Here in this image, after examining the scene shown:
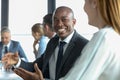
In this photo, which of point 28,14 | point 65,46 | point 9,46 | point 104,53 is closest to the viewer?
point 104,53

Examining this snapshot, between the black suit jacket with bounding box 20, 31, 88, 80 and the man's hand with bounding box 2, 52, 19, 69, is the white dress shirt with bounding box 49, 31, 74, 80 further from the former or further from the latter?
the man's hand with bounding box 2, 52, 19, 69

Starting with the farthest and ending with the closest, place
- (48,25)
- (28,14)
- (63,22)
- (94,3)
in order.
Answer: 1. (28,14)
2. (48,25)
3. (63,22)
4. (94,3)

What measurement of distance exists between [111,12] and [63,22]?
1.50 metres

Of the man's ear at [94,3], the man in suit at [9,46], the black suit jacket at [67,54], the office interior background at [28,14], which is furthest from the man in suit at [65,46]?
the office interior background at [28,14]

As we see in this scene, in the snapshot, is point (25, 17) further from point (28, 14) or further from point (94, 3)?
point (94, 3)

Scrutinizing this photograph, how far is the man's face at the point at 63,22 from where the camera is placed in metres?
2.60

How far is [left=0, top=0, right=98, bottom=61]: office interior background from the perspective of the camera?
633cm

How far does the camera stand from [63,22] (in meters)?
2.62

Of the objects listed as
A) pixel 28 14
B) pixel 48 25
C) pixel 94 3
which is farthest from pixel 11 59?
pixel 28 14

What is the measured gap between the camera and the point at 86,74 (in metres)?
1.10

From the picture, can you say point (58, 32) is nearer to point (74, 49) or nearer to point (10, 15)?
point (74, 49)

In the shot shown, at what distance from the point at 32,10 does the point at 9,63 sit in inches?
153

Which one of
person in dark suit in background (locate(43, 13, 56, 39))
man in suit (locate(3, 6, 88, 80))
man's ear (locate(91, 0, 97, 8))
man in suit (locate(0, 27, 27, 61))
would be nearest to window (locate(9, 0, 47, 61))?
man in suit (locate(0, 27, 27, 61))

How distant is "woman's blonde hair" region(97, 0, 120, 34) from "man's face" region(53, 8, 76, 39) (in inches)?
56.6
